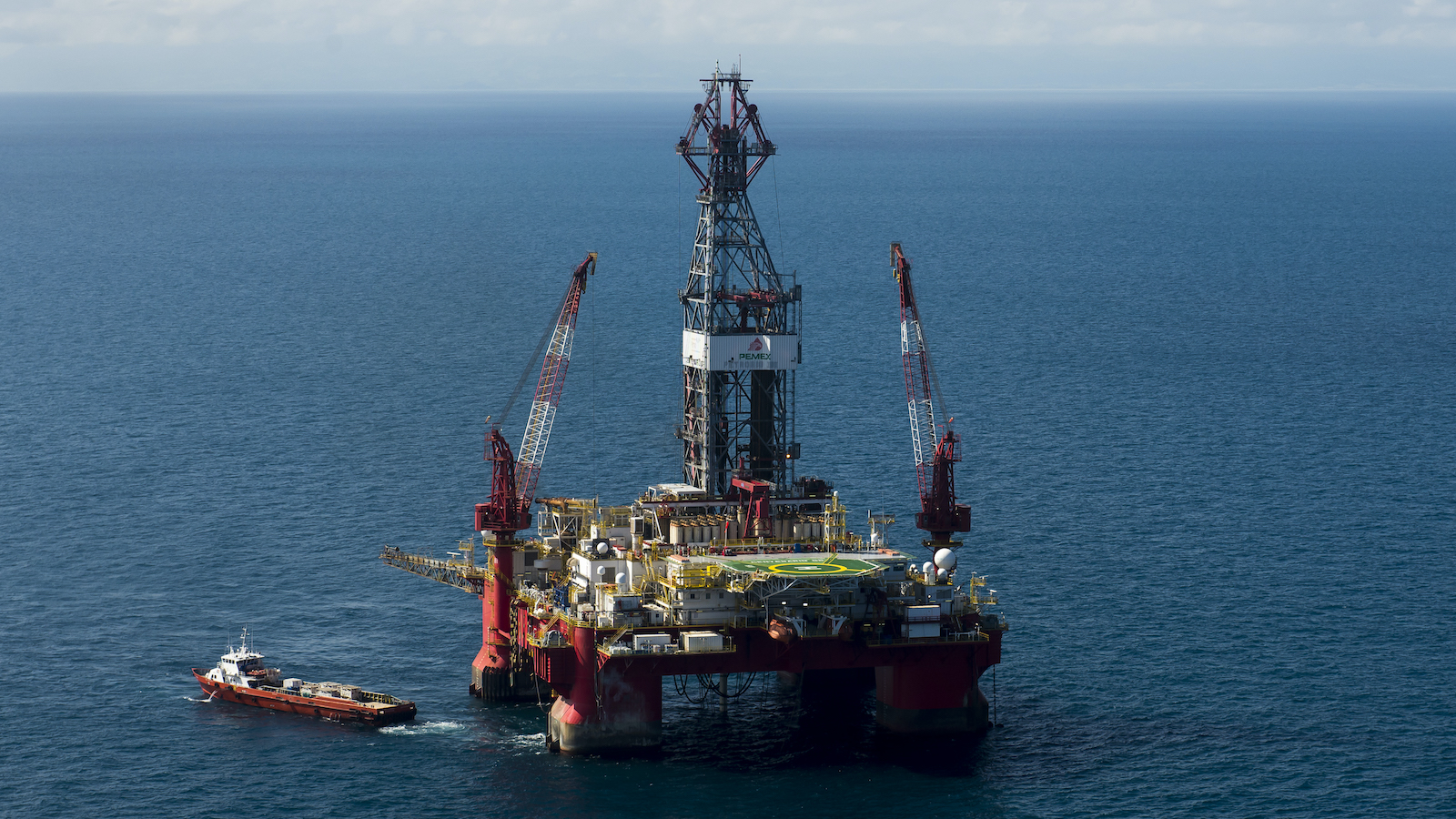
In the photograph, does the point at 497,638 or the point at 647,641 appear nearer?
the point at 647,641

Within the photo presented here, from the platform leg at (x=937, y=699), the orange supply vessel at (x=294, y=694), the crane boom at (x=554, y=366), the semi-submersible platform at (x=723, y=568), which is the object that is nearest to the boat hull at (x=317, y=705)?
the orange supply vessel at (x=294, y=694)

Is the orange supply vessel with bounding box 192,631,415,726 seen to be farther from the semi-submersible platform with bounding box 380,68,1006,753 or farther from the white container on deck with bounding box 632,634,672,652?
the white container on deck with bounding box 632,634,672,652

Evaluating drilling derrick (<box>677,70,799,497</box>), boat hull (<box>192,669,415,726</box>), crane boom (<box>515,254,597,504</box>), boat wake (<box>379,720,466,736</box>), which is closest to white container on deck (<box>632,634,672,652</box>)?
boat wake (<box>379,720,466,736</box>)

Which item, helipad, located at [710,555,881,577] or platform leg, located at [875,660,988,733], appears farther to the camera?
platform leg, located at [875,660,988,733]

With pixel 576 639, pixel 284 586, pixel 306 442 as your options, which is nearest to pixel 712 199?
pixel 576 639

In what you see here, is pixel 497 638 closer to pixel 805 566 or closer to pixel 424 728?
pixel 424 728

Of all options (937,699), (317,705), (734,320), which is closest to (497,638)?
(317,705)

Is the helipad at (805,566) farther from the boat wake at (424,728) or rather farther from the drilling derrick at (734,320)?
the boat wake at (424,728)
